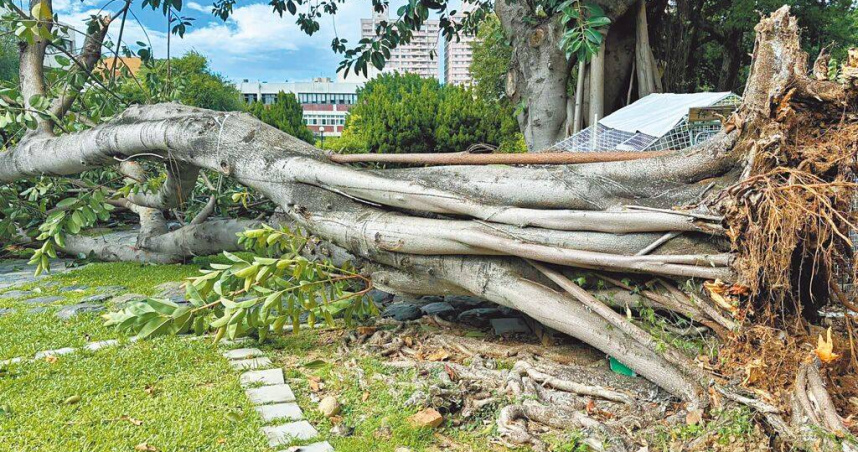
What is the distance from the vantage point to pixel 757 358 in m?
2.49

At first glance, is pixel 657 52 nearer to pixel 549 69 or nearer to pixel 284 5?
pixel 549 69

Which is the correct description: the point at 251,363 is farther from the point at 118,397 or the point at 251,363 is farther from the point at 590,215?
the point at 590,215

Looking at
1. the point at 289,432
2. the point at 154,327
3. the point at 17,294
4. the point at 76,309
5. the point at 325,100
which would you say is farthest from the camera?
the point at 325,100

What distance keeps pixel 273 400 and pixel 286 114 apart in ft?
47.7

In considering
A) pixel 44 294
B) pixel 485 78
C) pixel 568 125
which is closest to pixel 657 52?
pixel 568 125

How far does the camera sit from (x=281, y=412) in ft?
9.42

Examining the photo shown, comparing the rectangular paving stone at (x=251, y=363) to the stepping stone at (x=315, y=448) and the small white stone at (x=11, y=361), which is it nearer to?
the stepping stone at (x=315, y=448)

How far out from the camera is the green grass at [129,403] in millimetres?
2564

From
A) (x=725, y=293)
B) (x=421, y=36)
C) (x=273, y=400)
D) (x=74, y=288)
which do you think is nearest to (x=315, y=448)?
(x=273, y=400)

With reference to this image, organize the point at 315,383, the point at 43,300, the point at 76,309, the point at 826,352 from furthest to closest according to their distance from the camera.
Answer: the point at 43,300
the point at 76,309
the point at 315,383
the point at 826,352

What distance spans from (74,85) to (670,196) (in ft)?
18.4

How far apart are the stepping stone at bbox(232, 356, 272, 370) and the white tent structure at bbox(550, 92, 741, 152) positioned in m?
3.52

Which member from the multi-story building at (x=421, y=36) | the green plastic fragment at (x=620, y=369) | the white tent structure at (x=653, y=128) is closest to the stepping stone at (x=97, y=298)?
the multi-story building at (x=421, y=36)

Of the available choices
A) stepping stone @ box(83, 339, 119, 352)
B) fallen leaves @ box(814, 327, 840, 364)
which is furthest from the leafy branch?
fallen leaves @ box(814, 327, 840, 364)
